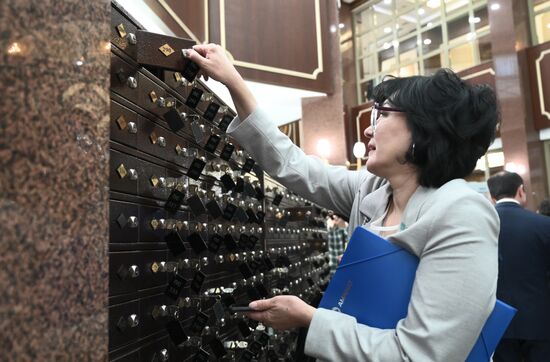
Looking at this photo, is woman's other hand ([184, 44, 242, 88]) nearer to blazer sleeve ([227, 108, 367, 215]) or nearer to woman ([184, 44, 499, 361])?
woman ([184, 44, 499, 361])

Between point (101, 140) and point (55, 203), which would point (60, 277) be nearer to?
point (55, 203)

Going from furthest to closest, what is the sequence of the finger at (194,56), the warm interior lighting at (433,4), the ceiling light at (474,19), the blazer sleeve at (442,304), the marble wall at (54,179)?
1. the warm interior lighting at (433,4)
2. the ceiling light at (474,19)
3. the finger at (194,56)
4. the blazer sleeve at (442,304)
5. the marble wall at (54,179)

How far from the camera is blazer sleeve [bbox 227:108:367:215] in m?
2.07

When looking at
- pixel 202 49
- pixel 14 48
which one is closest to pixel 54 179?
pixel 14 48

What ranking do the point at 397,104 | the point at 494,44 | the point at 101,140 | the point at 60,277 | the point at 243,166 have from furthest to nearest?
the point at 494,44, the point at 243,166, the point at 397,104, the point at 101,140, the point at 60,277

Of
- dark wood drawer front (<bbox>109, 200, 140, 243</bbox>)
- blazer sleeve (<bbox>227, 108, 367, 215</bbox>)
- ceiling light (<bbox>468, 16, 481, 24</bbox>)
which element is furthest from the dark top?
ceiling light (<bbox>468, 16, 481, 24</bbox>)

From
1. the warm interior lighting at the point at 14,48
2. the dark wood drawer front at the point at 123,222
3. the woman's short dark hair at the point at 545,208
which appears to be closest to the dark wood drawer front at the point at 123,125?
the dark wood drawer front at the point at 123,222

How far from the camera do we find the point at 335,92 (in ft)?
23.4

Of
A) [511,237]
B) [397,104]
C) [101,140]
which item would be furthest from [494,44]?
[101,140]

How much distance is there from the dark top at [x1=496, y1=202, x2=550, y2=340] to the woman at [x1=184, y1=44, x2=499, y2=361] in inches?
91.5

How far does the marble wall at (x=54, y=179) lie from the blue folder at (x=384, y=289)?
2.52ft

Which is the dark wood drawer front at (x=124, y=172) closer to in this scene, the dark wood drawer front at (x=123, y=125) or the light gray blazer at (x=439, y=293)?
the dark wood drawer front at (x=123, y=125)

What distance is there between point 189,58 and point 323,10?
5495mm

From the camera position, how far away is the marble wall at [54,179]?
3.60 feet
